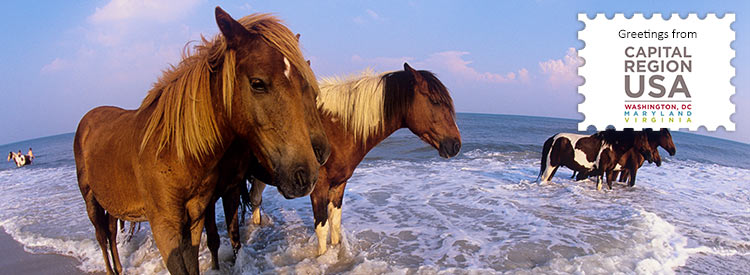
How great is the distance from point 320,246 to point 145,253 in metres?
2.04

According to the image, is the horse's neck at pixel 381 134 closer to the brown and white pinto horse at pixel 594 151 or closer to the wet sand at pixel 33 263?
the wet sand at pixel 33 263

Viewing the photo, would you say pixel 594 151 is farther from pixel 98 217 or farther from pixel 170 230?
pixel 98 217

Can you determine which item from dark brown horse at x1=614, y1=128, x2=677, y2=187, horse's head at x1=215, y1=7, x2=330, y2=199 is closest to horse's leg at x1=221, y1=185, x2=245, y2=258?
horse's head at x1=215, y1=7, x2=330, y2=199

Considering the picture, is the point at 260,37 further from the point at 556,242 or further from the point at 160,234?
the point at 556,242

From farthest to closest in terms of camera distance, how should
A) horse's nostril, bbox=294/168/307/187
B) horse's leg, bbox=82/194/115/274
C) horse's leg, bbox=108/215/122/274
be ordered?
horse's leg, bbox=108/215/122/274, horse's leg, bbox=82/194/115/274, horse's nostril, bbox=294/168/307/187

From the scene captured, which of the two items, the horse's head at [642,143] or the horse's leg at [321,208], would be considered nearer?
the horse's leg at [321,208]

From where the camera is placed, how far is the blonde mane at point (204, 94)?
1.32 m

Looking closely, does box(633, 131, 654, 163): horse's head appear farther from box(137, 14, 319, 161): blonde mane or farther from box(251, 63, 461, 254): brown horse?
box(137, 14, 319, 161): blonde mane

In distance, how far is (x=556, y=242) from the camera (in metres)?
4.23

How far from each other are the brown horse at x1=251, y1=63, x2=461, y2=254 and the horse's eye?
2.09 m

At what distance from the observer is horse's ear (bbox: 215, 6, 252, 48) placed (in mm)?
1265

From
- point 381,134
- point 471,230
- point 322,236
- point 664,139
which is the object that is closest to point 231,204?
point 322,236

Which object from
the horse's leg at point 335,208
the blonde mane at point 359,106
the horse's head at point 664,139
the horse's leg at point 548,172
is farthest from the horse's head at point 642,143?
the horse's leg at point 335,208

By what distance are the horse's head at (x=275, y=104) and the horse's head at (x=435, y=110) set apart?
2.21m
